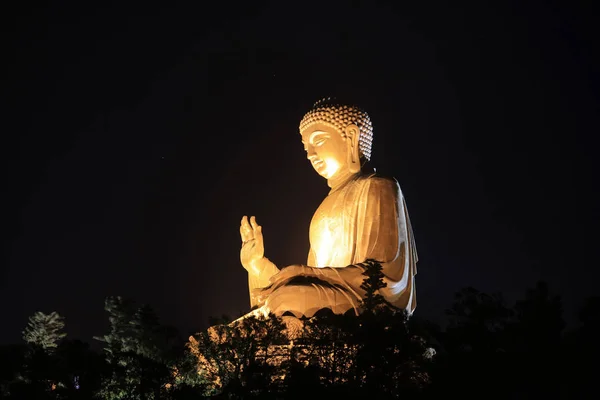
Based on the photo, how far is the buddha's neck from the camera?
11.9m

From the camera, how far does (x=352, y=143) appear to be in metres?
12.1

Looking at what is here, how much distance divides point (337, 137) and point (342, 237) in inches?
70.6

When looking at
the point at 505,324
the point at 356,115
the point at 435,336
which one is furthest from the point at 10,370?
the point at 356,115

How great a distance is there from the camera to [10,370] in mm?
8391

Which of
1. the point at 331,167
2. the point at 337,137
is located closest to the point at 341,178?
the point at 331,167

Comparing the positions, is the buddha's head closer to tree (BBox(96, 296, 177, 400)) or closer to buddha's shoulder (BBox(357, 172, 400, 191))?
buddha's shoulder (BBox(357, 172, 400, 191))

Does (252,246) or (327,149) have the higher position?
(327,149)

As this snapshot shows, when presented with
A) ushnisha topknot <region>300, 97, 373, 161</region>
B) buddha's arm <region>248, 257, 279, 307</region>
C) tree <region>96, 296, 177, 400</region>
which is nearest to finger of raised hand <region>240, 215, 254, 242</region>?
buddha's arm <region>248, 257, 279, 307</region>

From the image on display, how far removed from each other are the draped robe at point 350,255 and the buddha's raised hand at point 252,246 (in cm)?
84

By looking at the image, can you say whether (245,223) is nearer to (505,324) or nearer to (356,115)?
(356,115)

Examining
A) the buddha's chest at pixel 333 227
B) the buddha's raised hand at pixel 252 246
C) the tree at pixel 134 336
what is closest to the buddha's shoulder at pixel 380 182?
the buddha's chest at pixel 333 227

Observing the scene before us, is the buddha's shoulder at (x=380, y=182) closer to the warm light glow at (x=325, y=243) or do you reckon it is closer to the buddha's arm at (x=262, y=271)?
the warm light glow at (x=325, y=243)

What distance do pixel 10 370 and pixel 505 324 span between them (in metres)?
5.53

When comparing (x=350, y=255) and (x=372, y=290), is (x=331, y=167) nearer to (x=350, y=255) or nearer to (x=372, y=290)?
(x=350, y=255)
